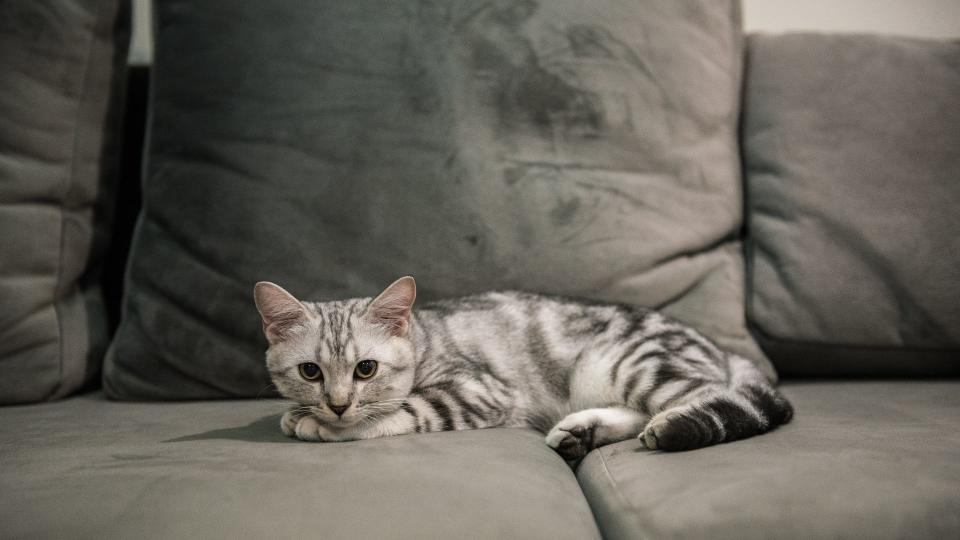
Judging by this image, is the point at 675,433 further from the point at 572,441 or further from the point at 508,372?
the point at 508,372

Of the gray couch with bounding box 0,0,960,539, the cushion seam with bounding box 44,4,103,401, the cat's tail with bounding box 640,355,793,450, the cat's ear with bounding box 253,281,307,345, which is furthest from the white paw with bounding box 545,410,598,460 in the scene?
the cushion seam with bounding box 44,4,103,401

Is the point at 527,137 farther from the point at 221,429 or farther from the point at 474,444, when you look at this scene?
the point at 221,429

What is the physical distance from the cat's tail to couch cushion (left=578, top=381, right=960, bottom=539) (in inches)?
0.8

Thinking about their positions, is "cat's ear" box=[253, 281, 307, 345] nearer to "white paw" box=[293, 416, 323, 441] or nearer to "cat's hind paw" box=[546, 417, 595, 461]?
"white paw" box=[293, 416, 323, 441]

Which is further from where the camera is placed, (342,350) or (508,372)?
(508,372)

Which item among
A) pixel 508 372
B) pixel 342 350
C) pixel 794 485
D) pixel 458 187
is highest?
pixel 458 187

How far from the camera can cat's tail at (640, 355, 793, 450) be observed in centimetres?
104

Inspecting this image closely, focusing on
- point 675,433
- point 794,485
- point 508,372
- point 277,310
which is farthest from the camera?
point 508,372

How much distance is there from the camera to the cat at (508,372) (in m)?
1.20

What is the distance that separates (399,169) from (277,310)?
43 centimetres

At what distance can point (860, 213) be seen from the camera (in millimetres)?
1570

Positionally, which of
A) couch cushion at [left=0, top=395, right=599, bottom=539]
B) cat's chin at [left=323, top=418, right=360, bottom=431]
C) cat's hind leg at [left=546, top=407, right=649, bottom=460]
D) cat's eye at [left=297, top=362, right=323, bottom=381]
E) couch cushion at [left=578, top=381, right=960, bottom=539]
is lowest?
cat's chin at [left=323, top=418, right=360, bottom=431]

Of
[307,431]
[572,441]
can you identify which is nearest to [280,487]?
[307,431]

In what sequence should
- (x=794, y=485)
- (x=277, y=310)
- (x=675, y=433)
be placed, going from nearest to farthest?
(x=794, y=485) < (x=675, y=433) < (x=277, y=310)
